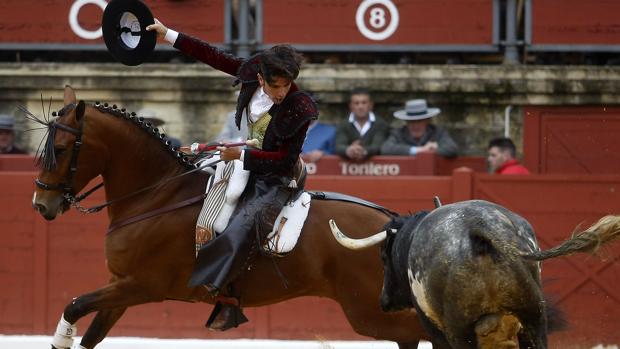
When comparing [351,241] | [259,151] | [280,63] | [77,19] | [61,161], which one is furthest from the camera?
[77,19]

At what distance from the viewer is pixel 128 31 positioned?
6.52 meters

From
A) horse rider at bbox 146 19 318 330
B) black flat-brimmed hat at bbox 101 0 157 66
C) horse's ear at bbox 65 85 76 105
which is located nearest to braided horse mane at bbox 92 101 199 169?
horse's ear at bbox 65 85 76 105

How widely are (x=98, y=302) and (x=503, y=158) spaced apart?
4.12 metres

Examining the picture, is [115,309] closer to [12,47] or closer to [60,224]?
[60,224]

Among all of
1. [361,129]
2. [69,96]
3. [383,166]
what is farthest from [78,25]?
[69,96]

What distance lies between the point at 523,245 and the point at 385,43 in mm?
6585

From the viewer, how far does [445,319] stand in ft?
15.0

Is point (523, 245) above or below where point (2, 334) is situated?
above

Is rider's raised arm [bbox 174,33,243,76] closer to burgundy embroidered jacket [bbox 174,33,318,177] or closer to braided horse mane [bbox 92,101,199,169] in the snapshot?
burgundy embroidered jacket [bbox 174,33,318,177]

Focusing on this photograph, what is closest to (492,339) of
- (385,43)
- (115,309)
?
(115,309)

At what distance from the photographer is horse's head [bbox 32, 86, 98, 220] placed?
6.26 meters

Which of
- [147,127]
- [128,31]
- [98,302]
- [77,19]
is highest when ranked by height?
[128,31]

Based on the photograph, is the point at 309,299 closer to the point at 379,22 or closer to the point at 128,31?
the point at 128,31

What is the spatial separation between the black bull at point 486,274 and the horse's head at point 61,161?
2.32 meters
